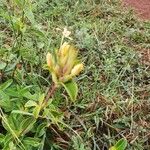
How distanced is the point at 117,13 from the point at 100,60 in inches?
27.4

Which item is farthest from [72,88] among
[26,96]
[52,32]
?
[52,32]

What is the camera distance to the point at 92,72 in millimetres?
2482

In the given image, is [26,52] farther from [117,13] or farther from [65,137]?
[117,13]

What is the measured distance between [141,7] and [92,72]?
43.4 inches

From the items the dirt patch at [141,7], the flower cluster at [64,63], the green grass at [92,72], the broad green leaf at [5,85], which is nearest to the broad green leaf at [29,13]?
the green grass at [92,72]

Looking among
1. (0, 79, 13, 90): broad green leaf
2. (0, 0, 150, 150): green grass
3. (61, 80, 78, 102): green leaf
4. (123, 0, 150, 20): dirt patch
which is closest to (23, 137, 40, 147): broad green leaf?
(0, 0, 150, 150): green grass

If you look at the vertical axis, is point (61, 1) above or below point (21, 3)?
below

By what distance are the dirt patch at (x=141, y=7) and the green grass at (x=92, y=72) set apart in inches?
5.7

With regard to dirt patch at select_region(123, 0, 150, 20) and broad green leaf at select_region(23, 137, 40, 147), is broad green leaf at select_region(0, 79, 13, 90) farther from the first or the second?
dirt patch at select_region(123, 0, 150, 20)

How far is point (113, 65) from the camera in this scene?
8.27ft

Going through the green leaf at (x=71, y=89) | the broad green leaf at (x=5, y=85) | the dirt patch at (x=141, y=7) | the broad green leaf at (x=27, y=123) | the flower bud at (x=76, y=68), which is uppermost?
the flower bud at (x=76, y=68)

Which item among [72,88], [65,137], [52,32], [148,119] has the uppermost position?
[72,88]

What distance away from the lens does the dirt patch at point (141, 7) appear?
324 cm

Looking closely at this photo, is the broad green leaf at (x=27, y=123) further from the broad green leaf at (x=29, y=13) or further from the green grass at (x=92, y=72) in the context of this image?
the broad green leaf at (x=29, y=13)
